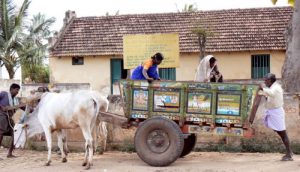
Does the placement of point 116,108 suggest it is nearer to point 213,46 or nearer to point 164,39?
point 164,39

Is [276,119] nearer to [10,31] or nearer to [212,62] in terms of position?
[212,62]

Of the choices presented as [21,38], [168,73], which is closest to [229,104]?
[168,73]

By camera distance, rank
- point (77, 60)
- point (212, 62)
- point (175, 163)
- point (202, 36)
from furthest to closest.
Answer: point (77, 60) < point (202, 36) < point (212, 62) < point (175, 163)

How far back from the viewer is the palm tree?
1084 inches

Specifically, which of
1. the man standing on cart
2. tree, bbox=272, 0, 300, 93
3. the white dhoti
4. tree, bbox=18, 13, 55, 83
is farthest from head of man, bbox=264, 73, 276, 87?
tree, bbox=18, 13, 55, 83

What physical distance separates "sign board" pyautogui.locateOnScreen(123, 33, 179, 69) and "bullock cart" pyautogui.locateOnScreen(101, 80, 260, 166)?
37.3ft

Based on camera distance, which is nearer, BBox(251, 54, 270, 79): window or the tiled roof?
the tiled roof

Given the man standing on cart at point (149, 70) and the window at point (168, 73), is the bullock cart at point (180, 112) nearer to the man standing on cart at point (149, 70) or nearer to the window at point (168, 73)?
the man standing on cart at point (149, 70)

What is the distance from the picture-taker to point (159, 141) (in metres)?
9.59

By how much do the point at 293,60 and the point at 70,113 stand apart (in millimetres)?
8327

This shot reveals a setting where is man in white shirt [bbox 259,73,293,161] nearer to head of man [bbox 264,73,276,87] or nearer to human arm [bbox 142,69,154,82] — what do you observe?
head of man [bbox 264,73,276,87]

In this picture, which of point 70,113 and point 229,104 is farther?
point 70,113

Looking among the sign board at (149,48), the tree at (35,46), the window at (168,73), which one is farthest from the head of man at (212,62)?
the tree at (35,46)

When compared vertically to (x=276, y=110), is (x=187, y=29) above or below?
above
